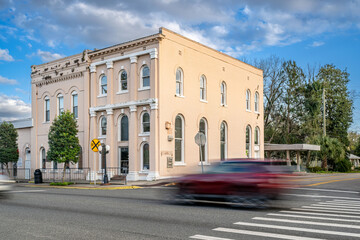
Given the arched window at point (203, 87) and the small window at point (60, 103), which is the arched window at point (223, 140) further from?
the small window at point (60, 103)

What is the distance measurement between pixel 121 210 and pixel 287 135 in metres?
43.7

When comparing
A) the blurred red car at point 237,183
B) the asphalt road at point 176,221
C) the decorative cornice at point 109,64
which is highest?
the decorative cornice at point 109,64

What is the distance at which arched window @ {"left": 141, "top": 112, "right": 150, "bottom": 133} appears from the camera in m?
27.2

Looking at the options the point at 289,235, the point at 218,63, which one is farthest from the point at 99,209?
the point at 218,63

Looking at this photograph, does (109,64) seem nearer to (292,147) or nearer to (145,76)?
(145,76)

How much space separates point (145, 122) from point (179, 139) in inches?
110

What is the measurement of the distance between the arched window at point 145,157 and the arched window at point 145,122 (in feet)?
3.32

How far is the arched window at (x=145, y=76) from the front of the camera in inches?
1078

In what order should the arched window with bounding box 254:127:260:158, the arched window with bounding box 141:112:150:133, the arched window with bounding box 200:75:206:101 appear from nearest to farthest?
the arched window with bounding box 141:112:150:133
the arched window with bounding box 200:75:206:101
the arched window with bounding box 254:127:260:158

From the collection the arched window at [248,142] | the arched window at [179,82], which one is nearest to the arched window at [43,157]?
the arched window at [179,82]

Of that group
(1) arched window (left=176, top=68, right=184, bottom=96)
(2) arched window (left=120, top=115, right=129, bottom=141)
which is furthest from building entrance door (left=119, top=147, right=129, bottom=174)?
(1) arched window (left=176, top=68, right=184, bottom=96)

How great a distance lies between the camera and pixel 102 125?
3020 centimetres

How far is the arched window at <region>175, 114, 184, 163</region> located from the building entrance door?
137 inches

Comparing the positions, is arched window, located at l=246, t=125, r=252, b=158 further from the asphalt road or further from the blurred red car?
the blurred red car
